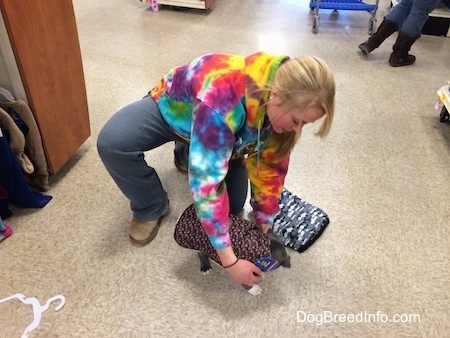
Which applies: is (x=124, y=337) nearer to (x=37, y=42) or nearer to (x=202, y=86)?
(x=202, y=86)

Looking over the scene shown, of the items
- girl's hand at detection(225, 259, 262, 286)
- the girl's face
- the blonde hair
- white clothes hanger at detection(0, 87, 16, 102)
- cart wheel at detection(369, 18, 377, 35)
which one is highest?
the blonde hair

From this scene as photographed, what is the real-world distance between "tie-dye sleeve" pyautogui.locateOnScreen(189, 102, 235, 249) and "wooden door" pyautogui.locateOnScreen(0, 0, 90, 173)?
0.63 m

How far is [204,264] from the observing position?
1277 millimetres

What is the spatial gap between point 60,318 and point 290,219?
2.51 ft

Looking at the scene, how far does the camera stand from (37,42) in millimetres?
1277

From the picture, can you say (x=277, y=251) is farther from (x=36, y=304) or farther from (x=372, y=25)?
→ (x=372, y=25)

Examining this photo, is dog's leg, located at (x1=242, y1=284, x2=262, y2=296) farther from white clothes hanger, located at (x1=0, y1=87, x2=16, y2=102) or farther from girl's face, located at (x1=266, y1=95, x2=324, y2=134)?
white clothes hanger, located at (x1=0, y1=87, x2=16, y2=102)

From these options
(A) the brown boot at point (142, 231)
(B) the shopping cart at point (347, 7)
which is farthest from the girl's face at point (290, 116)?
(B) the shopping cart at point (347, 7)

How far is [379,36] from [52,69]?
1.97 meters

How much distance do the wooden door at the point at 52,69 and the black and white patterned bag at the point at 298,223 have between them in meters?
0.83

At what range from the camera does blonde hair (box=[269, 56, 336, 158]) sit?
860mm

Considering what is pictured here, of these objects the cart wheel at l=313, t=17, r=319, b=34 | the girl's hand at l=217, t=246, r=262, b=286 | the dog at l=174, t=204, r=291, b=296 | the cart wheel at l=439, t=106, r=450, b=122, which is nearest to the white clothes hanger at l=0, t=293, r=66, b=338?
the dog at l=174, t=204, r=291, b=296

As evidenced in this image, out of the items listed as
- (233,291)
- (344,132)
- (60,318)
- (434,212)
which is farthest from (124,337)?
(344,132)

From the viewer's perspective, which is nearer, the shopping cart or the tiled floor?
the tiled floor
